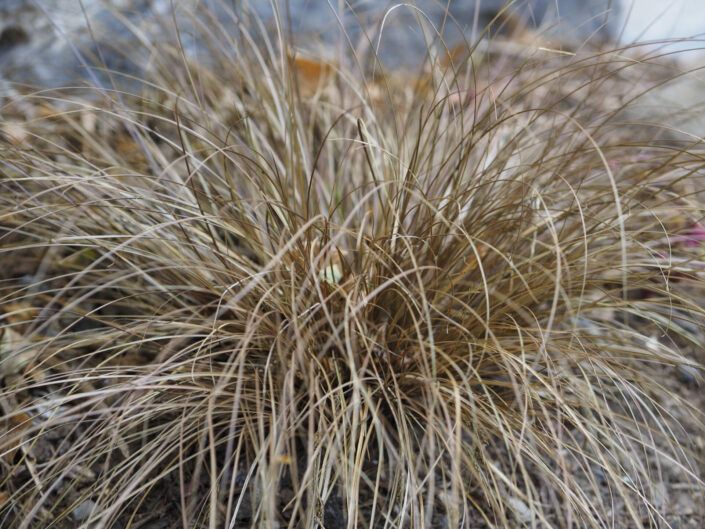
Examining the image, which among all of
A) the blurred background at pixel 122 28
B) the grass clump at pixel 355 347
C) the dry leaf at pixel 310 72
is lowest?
the grass clump at pixel 355 347

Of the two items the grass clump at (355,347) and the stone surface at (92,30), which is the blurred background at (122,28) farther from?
the grass clump at (355,347)

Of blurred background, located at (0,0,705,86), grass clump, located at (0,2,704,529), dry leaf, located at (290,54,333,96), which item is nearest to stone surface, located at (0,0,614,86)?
blurred background, located at (0,0,705,86)

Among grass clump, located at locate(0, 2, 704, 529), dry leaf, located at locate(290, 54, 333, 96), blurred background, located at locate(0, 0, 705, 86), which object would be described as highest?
blurred background, located at locate(0, 0, 705, 86)

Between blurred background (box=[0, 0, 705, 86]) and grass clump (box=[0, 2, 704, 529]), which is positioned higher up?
blurred background (box=[0, 0, 705, 86])

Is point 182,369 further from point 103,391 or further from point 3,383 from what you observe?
point 3,383

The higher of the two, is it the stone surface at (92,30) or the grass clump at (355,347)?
the stone surface at (92,30)

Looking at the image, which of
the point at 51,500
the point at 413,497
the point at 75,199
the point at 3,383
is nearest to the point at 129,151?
the point at 75,199

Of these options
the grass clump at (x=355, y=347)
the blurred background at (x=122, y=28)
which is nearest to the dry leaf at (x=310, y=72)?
the blurred background at (x=122, y=28)

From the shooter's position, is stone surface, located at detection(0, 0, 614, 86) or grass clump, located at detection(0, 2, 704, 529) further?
stone surface, located at detection(0, 0, 614, 86)

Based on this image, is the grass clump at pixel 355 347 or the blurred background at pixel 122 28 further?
the blurred background at pixel 122 28

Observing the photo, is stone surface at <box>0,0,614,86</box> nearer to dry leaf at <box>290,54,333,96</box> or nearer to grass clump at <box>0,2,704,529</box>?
dry leaf at <box>290,54,333,96</box>

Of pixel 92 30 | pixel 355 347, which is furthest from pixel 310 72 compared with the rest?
pixel 355 347

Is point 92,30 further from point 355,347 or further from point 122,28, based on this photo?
point 355,347
